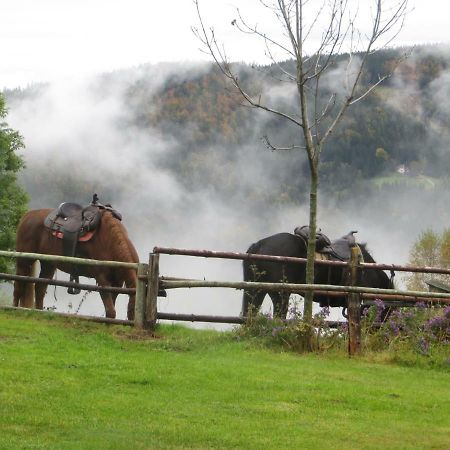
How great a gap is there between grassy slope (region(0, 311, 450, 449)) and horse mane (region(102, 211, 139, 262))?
89.3 inches

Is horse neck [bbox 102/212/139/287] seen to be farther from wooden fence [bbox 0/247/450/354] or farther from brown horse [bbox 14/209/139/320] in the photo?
wooden fence [bbox 0/247/450/354]

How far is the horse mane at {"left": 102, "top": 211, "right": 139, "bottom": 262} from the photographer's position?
39.8 feet

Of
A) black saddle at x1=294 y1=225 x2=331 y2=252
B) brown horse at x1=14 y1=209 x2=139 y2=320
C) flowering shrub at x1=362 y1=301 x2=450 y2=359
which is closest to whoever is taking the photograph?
flowering shrub at x1=362 y1=301 x2=450 y2=359

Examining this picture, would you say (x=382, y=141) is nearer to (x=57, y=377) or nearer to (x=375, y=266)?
(x=375, y=266)

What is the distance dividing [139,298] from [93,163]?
5093 cm

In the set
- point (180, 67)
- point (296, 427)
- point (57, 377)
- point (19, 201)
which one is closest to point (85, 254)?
point (57, 377)

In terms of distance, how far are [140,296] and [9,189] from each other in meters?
17.8

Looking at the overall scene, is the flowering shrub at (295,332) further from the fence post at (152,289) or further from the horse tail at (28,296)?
the horse tail at (28,296)

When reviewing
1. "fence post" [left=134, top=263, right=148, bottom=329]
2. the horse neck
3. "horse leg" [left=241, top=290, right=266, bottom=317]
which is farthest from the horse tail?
"horse leg" [left=241, top=290, right=266, bottom=317]

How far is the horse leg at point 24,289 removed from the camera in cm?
1278

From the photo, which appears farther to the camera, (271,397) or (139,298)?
(139,298)

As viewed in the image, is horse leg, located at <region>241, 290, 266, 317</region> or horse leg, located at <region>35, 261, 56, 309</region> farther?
horse leg, located at <region>35, 261, 56, 309</region>

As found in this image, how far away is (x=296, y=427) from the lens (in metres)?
6.04

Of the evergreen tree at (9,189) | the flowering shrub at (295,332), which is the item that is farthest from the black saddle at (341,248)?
the evergreen tree at (9,189)
